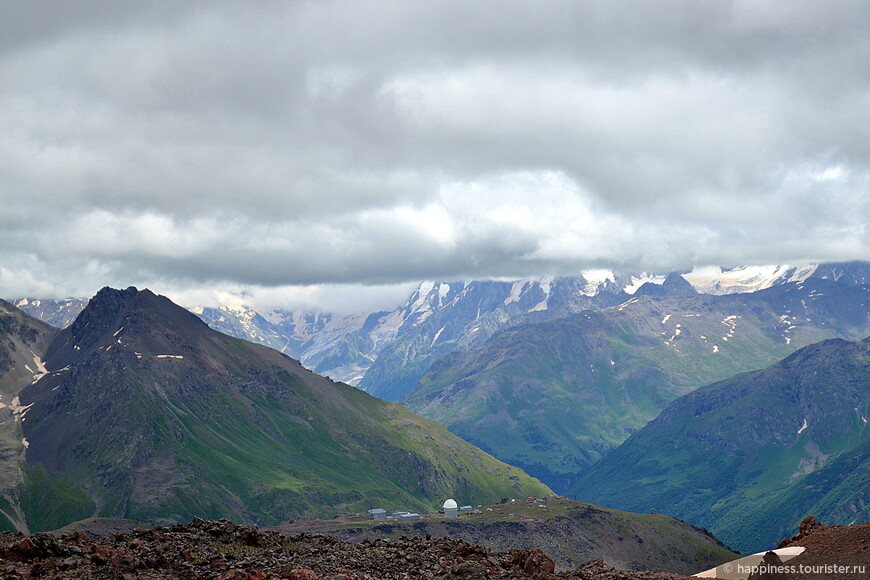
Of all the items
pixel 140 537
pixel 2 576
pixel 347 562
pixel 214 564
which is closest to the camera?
pixel 2 576

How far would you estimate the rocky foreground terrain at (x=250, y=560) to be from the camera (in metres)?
60.7

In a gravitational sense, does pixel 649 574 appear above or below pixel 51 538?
below

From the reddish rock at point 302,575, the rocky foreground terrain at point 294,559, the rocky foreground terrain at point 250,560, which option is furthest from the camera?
the rocky foreground terrain at point 250,560

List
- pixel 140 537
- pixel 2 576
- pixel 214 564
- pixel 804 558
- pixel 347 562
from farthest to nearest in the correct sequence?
1. pixel 140 537
2. pixel 347 562
3. pixel 214 564
4. pixel 804 558
5. pixel 2 576

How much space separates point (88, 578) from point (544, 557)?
34.1m

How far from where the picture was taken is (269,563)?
6612 cm

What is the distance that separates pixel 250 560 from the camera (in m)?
66.3

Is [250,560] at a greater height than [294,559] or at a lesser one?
Answer: greater

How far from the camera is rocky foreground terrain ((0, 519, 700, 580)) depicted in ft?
199

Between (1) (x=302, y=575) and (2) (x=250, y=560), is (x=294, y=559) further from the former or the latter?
(1) (x=302, y=575)

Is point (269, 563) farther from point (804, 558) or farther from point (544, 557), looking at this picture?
point (804, 558)

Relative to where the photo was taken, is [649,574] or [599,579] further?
[649,574]

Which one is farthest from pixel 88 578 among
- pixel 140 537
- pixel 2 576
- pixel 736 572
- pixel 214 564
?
pixel 736 572

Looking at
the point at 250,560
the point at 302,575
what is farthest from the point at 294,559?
the point at 302,575
